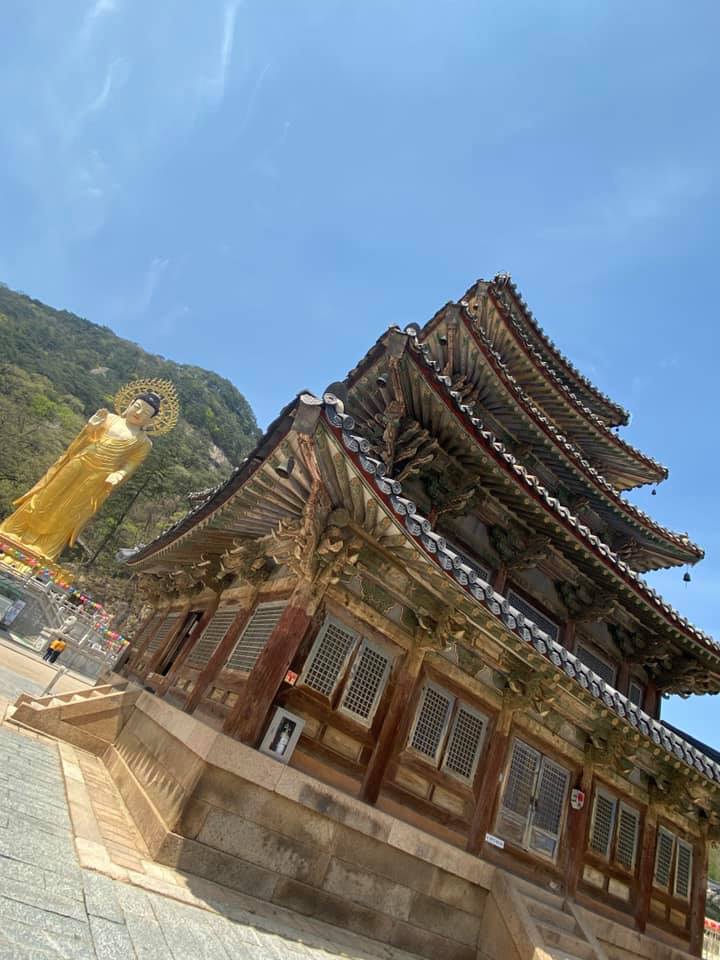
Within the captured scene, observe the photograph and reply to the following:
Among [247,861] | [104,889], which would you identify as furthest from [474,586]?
[104,889]

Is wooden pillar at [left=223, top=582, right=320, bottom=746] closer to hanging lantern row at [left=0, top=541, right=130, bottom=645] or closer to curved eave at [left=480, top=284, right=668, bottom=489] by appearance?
curved eave at [left=480, top=284, right=668, bottom=489]

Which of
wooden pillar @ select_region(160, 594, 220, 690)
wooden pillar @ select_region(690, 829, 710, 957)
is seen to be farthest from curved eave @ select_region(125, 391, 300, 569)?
wooden pillar @ select_region(690, 829, 710, 957)

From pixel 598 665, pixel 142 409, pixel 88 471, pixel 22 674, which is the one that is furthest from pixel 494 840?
pixel 142 409

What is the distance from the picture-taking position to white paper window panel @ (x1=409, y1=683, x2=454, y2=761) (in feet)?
26.1

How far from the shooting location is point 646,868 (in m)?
9.94

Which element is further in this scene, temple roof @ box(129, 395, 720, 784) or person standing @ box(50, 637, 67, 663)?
person standing @ box(50, 637, 67, 663)

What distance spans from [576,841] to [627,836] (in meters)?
1.79

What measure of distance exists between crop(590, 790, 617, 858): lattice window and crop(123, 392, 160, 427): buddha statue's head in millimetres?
30898

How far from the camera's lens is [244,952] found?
466 centimetres

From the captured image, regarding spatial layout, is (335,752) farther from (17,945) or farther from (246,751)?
(17,945)

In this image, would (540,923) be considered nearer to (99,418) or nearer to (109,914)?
(109,914)

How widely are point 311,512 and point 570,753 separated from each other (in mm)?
6883

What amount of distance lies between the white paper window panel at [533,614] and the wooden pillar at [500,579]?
14.7 inches

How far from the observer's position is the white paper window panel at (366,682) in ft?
24.7
